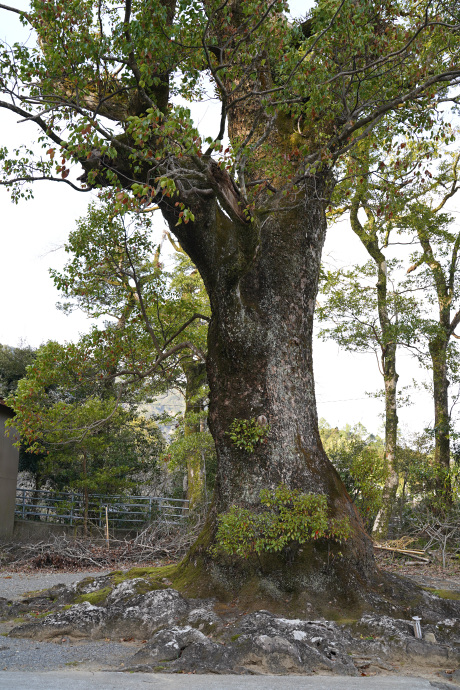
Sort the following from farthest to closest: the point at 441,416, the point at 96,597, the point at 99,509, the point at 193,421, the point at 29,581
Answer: the point at 99,509 < the point at 193,421 < the point at 441,416 < the point at 29,581 < the point at 96,597

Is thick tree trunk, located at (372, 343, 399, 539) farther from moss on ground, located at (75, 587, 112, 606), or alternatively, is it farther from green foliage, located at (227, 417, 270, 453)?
moss on ground, located at (75, 587, 112, 606)

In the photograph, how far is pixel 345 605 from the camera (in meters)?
5.62

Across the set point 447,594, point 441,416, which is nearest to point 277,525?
point 447,594

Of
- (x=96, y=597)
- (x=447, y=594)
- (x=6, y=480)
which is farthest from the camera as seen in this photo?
(x=6, y=480)

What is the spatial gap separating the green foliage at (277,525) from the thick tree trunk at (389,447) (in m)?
8.23

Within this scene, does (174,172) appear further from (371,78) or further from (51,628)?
(51,628)

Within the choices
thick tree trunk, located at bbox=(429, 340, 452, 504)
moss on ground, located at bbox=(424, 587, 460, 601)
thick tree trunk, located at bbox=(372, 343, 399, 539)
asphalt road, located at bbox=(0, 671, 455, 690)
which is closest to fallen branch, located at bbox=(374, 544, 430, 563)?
thick tree trunk, located at bbox=(372, 343, 399, 539)

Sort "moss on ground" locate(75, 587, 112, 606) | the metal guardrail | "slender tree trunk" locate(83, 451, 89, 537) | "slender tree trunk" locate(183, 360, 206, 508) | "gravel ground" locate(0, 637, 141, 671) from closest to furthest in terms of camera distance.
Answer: "gravel ground" locate(0, 637, 141, 671)
"moss on ground" locate(75, 587, 112, 606)
"slender tree trunk" locate(83, 451, 89, 537)
the metal guardrail
"slender tree trunk" locate(183, 360, 206, 508)

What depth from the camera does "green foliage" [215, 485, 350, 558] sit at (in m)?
5.38

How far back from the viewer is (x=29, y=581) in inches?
358

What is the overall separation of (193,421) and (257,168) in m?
9.10

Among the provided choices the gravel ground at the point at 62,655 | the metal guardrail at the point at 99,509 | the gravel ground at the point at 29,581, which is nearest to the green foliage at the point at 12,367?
the metal guardrail at the point at 99,509

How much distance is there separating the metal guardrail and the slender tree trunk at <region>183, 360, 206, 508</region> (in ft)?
2.08

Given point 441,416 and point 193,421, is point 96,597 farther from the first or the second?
point 441,416
